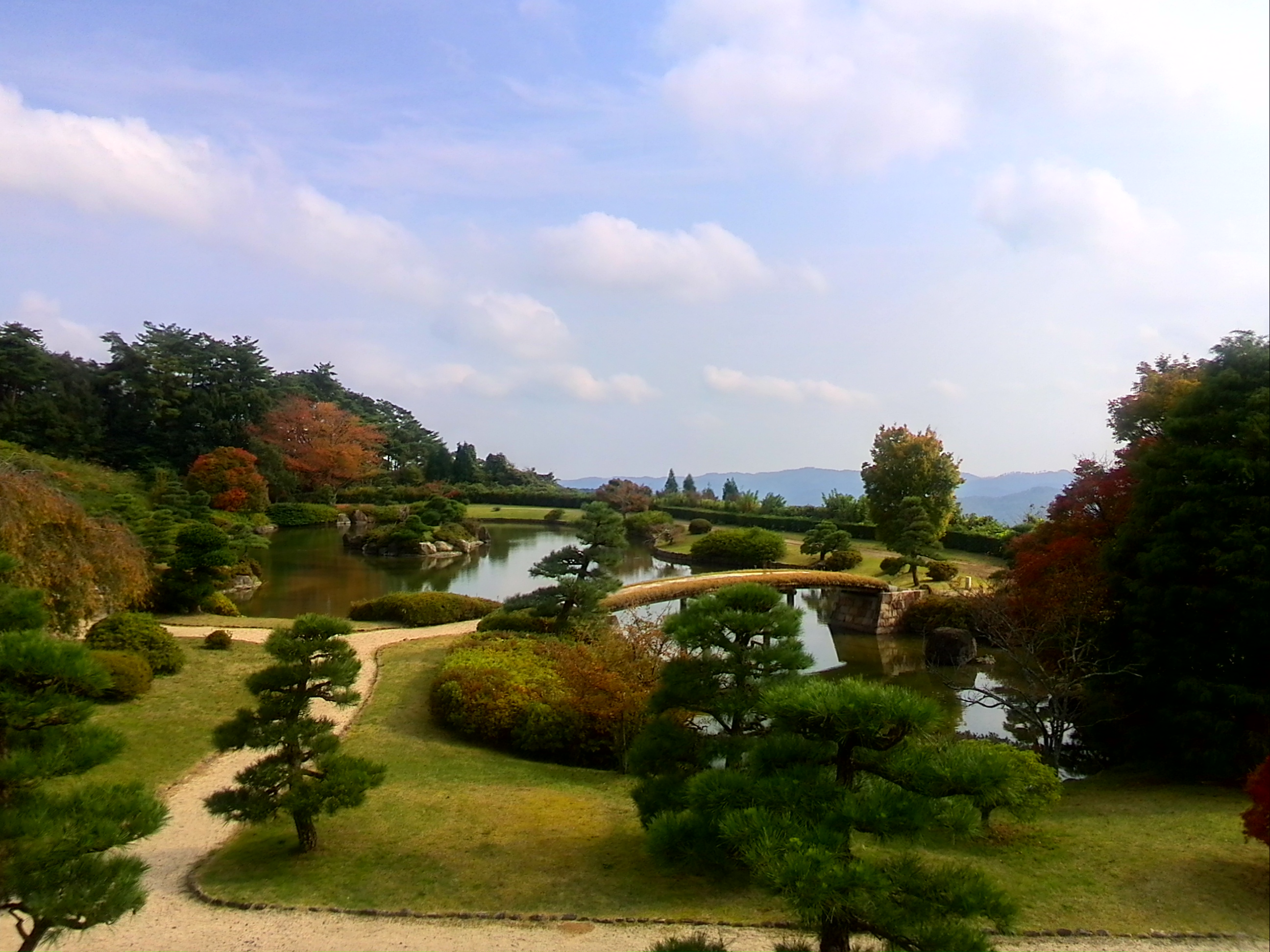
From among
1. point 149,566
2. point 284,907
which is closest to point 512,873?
point 284,907

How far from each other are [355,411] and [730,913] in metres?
53.7

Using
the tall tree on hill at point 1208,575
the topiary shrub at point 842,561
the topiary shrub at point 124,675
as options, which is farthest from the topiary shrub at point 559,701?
the topiary shrub at point 842,561

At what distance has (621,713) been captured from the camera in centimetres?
949

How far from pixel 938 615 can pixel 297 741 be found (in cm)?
1515

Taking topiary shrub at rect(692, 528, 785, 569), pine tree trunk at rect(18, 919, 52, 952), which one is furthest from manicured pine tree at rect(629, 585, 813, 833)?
topiary shrub at rect(692, 528, 785, 569)

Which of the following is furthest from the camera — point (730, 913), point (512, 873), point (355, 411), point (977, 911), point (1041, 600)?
point (355, 411)

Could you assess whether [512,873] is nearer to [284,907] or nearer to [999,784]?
[284,907]

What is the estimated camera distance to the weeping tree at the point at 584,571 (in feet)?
43.5

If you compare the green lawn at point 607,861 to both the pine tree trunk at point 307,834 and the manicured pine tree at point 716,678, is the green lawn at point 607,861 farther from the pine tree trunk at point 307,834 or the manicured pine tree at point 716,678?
the manicured pine tree at point 716,678

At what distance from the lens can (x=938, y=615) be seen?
1825 centimetres

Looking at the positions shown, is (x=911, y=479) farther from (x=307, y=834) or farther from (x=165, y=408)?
(x=165, y=408)

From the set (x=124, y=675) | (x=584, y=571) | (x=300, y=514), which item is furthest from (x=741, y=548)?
(x=300, y=514)

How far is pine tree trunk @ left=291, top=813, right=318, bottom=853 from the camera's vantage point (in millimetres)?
6395

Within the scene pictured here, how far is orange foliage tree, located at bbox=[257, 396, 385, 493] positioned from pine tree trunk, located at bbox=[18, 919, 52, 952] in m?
39.3
